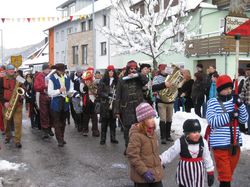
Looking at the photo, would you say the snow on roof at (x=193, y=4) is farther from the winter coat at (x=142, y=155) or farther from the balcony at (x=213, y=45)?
the winter coat at (x=142, y=155)

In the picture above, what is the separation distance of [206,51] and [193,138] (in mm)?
19815

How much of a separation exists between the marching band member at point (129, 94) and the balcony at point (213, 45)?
562 inches

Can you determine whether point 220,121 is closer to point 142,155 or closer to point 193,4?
point 142,155

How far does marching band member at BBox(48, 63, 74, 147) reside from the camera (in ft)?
31.1

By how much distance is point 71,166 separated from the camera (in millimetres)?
7719

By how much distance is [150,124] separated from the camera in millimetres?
4695

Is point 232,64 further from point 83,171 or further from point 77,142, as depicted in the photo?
point 83,171

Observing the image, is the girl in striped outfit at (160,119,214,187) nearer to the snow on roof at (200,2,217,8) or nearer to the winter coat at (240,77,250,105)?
the winter coat at (240,77,250,105)

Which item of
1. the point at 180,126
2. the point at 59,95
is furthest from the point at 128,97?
the point at 180,126

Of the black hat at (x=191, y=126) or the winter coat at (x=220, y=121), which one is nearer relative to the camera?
the black hat at (x=191, y=126)

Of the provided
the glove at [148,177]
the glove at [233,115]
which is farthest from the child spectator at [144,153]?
the glove at [233,115]

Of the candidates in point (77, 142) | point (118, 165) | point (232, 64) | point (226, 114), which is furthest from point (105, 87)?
point (232, 64)

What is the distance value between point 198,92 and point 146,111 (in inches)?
337

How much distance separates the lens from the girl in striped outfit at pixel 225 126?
5.30 metres
